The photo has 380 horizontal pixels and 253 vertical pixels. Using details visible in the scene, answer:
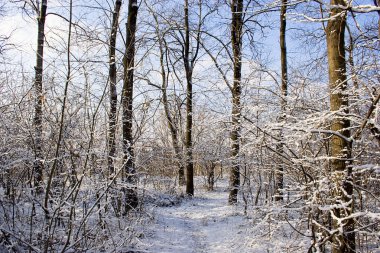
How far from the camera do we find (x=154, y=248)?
262 inches

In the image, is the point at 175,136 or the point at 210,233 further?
the point at 175,136

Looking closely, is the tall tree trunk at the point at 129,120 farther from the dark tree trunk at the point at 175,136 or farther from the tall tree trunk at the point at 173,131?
the dark tree trunk at the point at 175,136

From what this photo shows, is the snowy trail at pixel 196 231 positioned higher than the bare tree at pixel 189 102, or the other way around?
the bare tree at pixel 189 102

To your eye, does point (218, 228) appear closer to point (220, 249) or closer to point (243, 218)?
point (243, 218)

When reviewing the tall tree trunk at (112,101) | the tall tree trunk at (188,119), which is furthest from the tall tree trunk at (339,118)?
the tall tree trunk at (188,119)

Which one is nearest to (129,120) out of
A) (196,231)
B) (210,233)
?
(196,231)

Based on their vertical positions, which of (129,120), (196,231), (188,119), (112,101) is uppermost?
(188,119)

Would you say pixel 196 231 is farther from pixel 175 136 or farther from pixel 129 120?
pixel 175 136

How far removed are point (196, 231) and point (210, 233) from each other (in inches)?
16.2

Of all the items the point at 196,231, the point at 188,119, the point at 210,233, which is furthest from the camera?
the point at 188,119

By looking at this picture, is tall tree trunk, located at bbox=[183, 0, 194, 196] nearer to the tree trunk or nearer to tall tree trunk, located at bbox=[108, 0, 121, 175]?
the tree trunk

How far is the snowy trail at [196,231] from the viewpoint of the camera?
22.2ft

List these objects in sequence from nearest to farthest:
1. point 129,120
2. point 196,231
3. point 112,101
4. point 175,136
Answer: point 112,101
point 129,120
point 196,231
point 175,136

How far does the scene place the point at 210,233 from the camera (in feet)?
26.9
